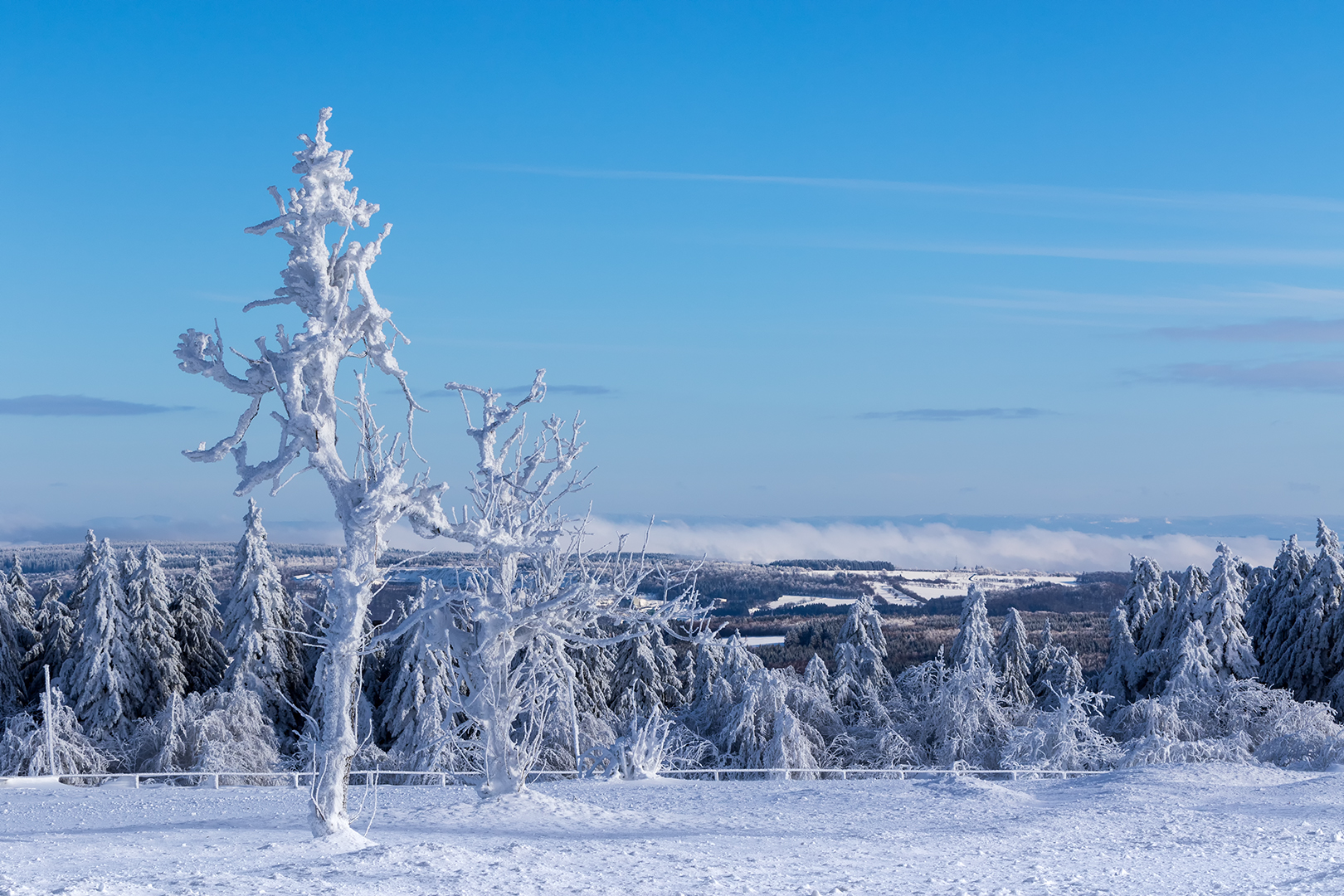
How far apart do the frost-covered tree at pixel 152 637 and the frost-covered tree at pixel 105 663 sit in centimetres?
58

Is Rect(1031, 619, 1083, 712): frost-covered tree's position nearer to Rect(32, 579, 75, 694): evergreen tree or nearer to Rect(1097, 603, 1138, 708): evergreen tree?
Rect(1097, 603, 1138, 708): evergreen tree

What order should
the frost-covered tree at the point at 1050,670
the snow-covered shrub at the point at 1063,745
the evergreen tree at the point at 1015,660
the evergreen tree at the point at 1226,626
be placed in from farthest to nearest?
1. the evergreen tree at the point at 1015,660
2. the frost-covered tree at the point at 1050,670
3. the evergreen tree at the point at 1226,626
4. the snow-covered shrub at the point at 1063,745

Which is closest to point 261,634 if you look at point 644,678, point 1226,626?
point 644,678

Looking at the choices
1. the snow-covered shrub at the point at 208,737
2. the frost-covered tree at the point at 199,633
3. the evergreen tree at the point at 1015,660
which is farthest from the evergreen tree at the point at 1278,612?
the frost-covered tree at the point at 199,633

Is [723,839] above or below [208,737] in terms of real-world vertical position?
above

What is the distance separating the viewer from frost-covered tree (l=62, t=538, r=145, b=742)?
124ft

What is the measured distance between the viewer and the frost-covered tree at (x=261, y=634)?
126 feet

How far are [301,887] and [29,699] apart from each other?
3386cm

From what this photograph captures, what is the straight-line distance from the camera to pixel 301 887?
12.0 meters

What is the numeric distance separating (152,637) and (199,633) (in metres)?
3.41

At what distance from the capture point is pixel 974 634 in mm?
43000

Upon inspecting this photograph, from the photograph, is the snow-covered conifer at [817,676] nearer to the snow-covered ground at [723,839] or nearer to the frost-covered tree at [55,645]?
the snow-covered ground at [723,839]

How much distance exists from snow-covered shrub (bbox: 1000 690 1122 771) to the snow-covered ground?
8.75m

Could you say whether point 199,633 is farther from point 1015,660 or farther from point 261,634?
point 1015,660
